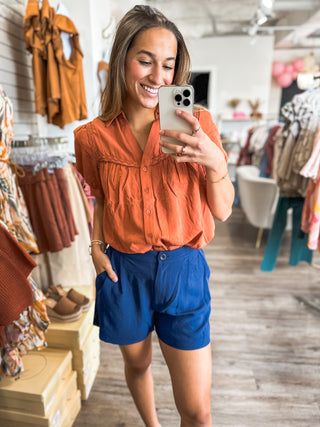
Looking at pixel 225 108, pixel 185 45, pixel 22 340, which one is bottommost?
pixel 22 340

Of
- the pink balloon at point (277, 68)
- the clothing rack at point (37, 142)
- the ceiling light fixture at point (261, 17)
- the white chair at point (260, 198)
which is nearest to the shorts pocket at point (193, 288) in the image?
the clothing rack at point (37, 142)

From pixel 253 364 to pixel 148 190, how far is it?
1.47 m

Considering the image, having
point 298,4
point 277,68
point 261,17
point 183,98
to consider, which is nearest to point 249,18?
point 298,4

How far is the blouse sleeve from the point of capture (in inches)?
37.1

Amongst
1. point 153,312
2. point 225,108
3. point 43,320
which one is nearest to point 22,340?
point 43,320

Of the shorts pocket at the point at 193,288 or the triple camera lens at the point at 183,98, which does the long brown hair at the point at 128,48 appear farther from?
the shorts pocket at the point at 193,288

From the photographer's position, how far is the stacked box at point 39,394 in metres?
1.22

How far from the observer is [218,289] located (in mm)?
2691

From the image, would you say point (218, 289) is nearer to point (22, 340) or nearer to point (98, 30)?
point (22, 340)

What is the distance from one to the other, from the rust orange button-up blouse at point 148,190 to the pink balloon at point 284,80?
7.80 m

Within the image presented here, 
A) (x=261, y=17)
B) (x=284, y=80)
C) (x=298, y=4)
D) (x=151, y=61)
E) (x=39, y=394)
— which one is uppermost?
(x=298, y=4)

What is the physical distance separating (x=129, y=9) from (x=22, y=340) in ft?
4.05

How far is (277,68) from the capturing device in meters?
7.42

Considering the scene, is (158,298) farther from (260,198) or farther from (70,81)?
(260,198)
